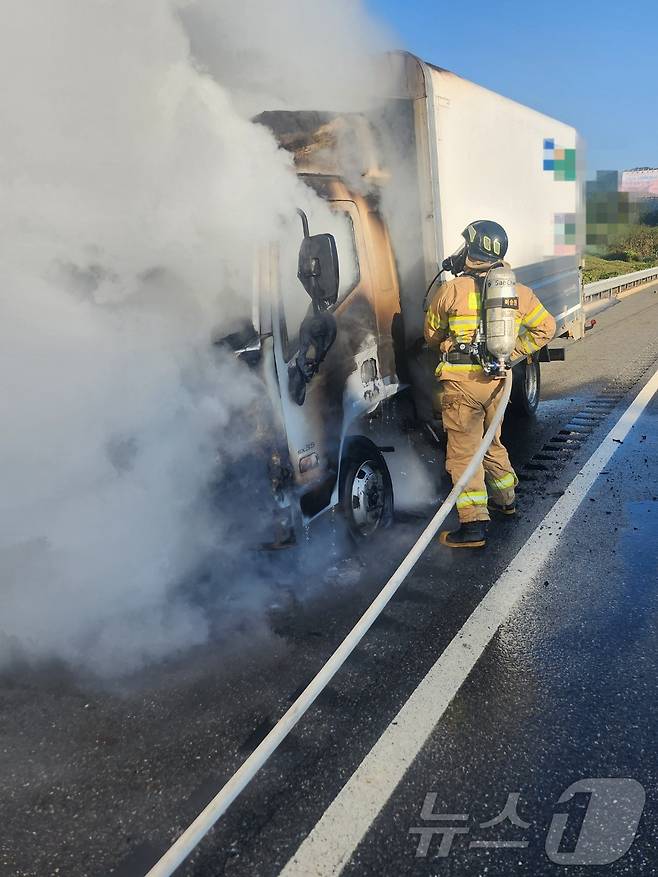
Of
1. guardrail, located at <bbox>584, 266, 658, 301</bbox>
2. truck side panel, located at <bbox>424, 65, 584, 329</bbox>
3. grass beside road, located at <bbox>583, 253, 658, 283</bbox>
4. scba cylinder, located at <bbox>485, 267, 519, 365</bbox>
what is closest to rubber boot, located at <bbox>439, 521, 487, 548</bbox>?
scba cylinder, located at <bbox>485, 267, 519, 365</bbox>

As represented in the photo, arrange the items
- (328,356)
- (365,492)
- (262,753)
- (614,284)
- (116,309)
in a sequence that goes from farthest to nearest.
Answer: (614,284) < (365,492) < (328,356) < (116,309) < (262,753)

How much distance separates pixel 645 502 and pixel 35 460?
12.6ft

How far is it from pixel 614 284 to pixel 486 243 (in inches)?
685

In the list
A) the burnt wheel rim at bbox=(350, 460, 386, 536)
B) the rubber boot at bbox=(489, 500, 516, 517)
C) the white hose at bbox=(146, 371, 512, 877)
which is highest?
the burnt wheel rim at bbox=(350, 460, 386, 536)

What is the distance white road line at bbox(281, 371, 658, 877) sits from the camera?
7.18ft

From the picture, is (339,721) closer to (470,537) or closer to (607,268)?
(470,537)

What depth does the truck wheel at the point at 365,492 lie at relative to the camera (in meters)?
4.21

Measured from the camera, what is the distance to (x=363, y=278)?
13.9 ft

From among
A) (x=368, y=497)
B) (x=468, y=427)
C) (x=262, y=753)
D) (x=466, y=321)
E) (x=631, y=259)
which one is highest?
(x=466, y=321)

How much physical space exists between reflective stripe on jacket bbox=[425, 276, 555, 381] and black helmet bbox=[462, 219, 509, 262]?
0.15 meters

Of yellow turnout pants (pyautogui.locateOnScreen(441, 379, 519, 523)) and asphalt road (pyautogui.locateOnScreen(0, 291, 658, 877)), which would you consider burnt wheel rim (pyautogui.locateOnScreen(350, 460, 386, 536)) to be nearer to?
asphalt road (pyautogui.locateOnScreen(0, 291, 658, 877))

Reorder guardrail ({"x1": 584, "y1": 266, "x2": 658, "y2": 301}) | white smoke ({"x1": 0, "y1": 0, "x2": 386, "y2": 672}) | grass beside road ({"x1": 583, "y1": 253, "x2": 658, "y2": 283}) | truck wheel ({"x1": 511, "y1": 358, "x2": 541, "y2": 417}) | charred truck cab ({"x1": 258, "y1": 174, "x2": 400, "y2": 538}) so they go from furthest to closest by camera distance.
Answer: grass beside road ({"x1": 583, "y1": 253, "x2": 658, "y2": 283}) < guardrail ({"x1": 584, "y1": 266, "x2": 658, "y2": 301}) < truck wheel ({"x1": 511, "y1": 358, "x2": 541, "y2": 417}) < charred truck cab ({"x1": 258, "y1": 174, "x2": 400, "y2": 538}) < white smoke ({"x1": 0, "y1": 0, "x2": 386, "y2": 672})

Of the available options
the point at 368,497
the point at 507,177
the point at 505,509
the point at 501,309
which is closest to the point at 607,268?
the point at 507,177

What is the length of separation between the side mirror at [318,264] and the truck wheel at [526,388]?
3.49 m
